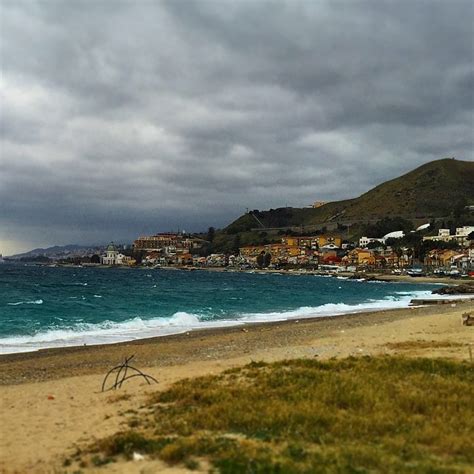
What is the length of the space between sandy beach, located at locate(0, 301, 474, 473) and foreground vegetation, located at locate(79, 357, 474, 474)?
622 millimetres

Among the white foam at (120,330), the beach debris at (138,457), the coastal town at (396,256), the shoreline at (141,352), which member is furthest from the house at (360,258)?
the beach debris at (138,457)

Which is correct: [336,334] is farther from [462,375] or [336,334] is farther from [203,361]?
[462,375]

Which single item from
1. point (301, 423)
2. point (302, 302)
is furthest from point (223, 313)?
point (301, 423)

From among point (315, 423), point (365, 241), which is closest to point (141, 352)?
point (315, 423)

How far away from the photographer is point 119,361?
17328 millimetres

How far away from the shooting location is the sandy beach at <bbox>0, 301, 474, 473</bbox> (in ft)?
27.7

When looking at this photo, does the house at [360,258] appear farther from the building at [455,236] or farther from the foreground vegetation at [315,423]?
the foreground vegetation at [315,423]

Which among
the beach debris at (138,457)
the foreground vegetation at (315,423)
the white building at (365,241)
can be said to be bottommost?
the beach debris at (138,457)

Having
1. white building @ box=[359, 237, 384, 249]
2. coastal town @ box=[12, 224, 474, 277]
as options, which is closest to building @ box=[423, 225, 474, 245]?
coastal town @ box=[12, 224, 474, 277]

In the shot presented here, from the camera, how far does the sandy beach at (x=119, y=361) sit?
8.44 metres

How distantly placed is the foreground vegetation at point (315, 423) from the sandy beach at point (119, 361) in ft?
2.04

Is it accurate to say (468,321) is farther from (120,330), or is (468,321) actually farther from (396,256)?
(396,256)

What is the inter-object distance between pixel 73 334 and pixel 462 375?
67.8 feet

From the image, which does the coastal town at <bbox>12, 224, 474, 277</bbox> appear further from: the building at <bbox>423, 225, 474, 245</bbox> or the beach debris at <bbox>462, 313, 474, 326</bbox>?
the beach debris at <bbox>462, 313, 474, 326</bbox>
